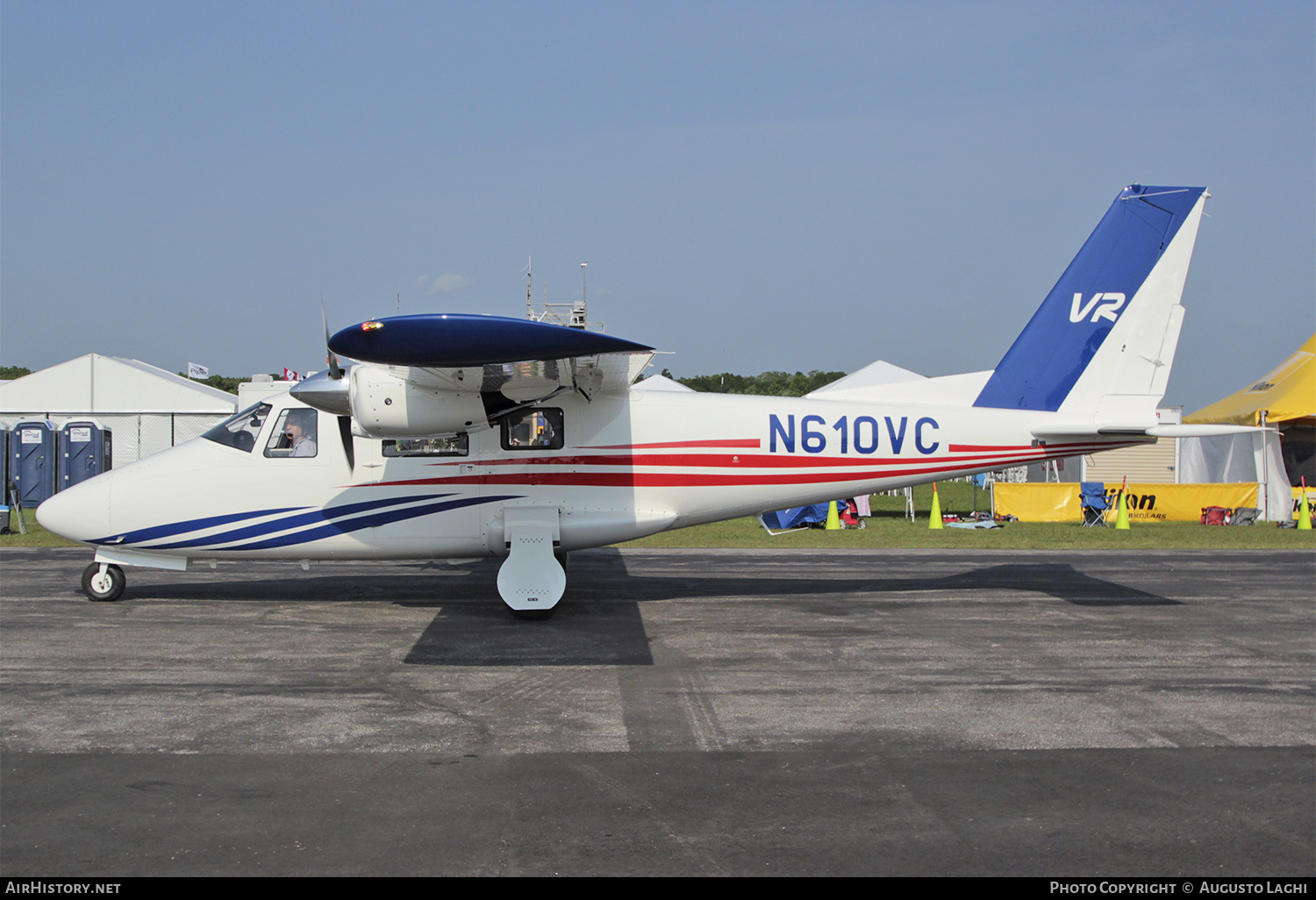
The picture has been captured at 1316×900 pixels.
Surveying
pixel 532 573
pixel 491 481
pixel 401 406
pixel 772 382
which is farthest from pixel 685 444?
pixel 772 382

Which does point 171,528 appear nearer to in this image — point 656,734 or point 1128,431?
point 656,734

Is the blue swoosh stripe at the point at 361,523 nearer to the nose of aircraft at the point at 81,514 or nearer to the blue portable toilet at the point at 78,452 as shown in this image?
the nose of aircraft at the point at 81,514

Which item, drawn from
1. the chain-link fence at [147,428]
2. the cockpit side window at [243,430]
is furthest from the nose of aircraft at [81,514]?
the chain-link fence at [147,428]

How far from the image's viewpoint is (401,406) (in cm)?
938

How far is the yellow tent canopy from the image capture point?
25828mm

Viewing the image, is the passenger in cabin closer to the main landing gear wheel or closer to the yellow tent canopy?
the main landing gear wheel

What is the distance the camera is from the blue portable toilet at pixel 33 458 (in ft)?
82.8

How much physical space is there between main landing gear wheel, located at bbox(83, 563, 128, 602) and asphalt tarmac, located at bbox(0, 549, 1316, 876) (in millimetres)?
176

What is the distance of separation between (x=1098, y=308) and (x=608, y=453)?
6.06m

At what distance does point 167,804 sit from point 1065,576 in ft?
→ 40.1

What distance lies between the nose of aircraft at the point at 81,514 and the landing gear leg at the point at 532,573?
459 centimetres

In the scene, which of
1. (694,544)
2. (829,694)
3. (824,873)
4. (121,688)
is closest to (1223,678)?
(829,694)

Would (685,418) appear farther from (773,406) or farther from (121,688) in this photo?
(121,688)

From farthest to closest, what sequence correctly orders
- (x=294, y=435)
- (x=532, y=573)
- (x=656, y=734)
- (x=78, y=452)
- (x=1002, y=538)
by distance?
(x=78, y=452), (x=1002, y=538), (x=294, y=435), (x=532, y=573), (x=656, y=734)
